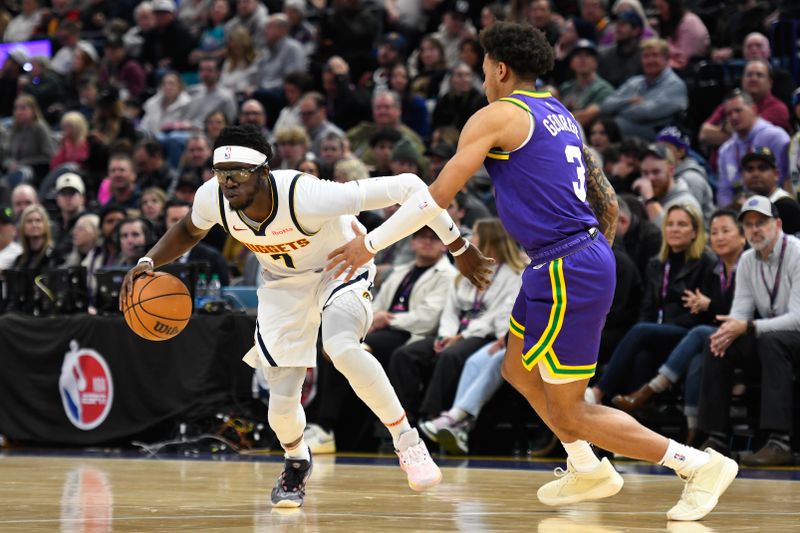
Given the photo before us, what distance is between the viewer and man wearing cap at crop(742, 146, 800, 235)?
9578 mm

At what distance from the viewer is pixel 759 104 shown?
38.1ft

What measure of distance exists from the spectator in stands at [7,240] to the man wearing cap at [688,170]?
592cm

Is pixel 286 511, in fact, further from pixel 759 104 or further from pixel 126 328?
pixel 759 104

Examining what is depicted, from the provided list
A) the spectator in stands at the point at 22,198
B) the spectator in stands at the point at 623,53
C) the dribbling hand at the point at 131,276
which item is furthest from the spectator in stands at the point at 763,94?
the spectator in stands at the point at 22,198

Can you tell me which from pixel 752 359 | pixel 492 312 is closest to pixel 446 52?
pixel 492 312

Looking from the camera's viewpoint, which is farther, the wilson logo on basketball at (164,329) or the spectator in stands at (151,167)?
the spectator in stands at (151,167)

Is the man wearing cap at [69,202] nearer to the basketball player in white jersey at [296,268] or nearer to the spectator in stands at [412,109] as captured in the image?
the spectator in stands at [412,109]

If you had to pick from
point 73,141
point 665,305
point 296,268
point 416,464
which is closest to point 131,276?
point 296,268

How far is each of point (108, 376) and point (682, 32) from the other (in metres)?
6.88

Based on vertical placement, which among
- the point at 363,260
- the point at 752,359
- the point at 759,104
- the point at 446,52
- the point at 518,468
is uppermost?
the point at 446,52

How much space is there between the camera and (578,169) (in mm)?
5488

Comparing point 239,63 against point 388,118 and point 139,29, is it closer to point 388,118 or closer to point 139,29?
point 139,29

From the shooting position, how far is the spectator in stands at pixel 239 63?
16672mm

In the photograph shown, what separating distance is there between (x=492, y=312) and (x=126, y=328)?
2870 millimetres
